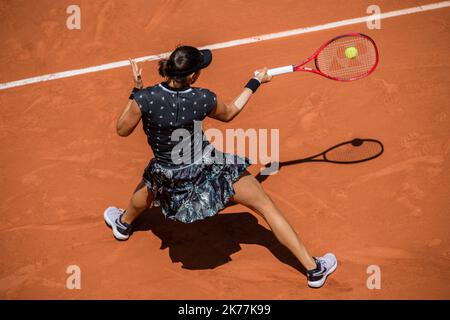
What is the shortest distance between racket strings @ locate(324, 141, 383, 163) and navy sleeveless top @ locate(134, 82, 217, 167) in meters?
1.81

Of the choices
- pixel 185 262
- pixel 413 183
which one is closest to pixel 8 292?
pixel 185 262

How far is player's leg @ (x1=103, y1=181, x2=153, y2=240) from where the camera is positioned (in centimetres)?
474

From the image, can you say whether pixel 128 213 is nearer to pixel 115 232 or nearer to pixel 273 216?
pixel 115 232

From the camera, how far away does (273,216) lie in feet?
14.4

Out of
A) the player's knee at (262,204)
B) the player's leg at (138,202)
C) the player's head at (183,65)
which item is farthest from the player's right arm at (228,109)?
the player's leg at (138,202)

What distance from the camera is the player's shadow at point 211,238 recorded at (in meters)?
4.93

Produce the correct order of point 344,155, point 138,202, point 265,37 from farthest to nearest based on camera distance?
point 265,37 → point 344,155 → point 138,202

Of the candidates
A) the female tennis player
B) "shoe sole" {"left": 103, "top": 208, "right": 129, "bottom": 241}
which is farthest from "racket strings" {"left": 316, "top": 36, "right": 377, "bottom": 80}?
"shoe sole" {"left": 103, "top": 208, "right": 129, "bottom": 241}

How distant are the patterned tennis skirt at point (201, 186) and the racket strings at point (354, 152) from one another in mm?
1463

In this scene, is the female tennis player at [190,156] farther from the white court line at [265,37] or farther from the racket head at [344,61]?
the white court line at [265,37]

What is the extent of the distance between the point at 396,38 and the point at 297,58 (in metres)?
1.15

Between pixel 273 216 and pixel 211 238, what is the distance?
0.91m

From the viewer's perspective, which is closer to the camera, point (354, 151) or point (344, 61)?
point (354, 151)

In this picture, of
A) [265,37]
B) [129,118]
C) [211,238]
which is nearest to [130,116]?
[129,118]
